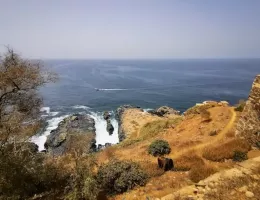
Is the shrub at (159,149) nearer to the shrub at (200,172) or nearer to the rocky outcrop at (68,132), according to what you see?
the shrub at (200,172)

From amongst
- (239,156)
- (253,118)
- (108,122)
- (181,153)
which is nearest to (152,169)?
(181,153)

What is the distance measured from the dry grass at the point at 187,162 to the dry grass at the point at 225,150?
0.76 metres

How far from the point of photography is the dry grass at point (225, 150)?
14969 mm

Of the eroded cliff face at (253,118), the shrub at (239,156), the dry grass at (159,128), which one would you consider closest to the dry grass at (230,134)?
the eroded cliff face at (253,118)

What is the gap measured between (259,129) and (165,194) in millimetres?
8292

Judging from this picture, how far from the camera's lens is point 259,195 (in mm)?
8531

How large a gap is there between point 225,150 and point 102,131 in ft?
132

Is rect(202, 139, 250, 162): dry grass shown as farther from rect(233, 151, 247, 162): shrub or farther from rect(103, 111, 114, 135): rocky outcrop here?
rect(103, 111, 114, 135): rocky outcrop

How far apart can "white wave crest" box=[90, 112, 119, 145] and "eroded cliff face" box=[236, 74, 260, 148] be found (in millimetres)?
33457

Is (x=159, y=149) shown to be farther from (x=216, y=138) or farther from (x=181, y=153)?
(x=216, y=138)

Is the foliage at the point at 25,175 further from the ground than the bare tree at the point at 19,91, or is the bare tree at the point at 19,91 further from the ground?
the bare tree at the point at 19,91

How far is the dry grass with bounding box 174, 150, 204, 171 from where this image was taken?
46.2ft

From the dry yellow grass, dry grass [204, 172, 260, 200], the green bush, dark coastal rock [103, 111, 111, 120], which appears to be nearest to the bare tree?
the green bush

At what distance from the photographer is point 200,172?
496 inches
